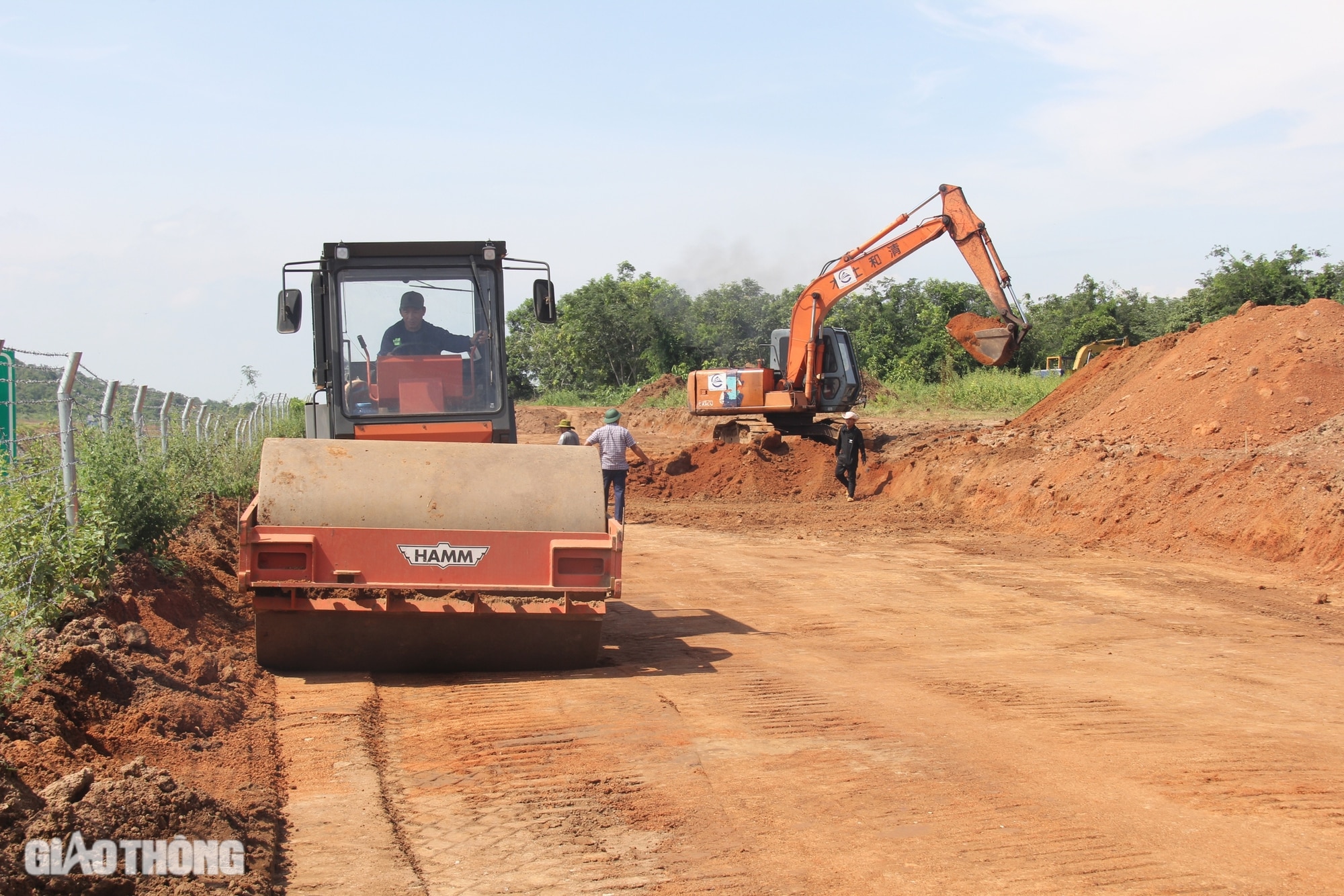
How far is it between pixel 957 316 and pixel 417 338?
47.4 feet

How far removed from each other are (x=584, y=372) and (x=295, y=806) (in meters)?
54.6

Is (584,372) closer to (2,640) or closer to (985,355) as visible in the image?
(985,355)

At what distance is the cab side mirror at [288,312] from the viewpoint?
8211mm

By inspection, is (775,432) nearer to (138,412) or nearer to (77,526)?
(138,412)

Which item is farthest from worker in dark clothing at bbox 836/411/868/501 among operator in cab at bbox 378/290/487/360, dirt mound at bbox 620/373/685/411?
dirt mound at bbox 620/373/685/411

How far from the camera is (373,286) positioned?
8773 mm

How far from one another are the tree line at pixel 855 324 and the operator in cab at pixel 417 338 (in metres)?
28.6

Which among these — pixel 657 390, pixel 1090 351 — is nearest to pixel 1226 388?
pixel 1090 351

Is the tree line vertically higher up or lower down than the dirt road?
higher up

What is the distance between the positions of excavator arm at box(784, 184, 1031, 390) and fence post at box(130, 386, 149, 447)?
42.8 feet

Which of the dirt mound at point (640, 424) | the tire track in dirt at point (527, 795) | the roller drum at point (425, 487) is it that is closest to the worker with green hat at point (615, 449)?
the roller drum at point (425, 487)

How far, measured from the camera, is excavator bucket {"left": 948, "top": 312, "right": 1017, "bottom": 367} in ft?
64.2

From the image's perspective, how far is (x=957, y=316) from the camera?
2116cm

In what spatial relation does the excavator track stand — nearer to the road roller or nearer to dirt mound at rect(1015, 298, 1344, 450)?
dirt mound at rect(1015, 298, 1344, 450)
